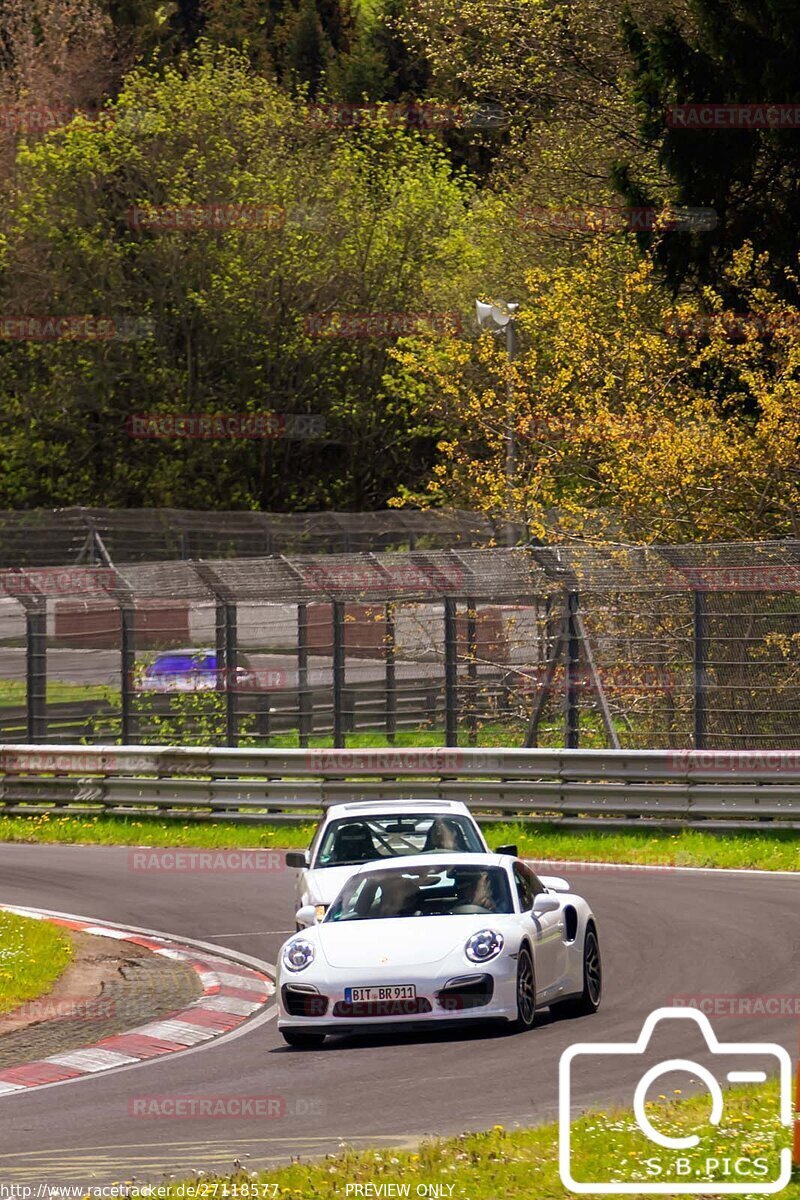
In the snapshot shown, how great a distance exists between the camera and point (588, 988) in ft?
43.4

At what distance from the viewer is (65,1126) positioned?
32.9 feet

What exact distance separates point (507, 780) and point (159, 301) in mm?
32188

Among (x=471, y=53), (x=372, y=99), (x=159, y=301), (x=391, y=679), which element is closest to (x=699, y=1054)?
(x=391, y=679)

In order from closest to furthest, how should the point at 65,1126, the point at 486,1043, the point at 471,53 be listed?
the point at 65,1126 → the point at 486,1043 → the point at 471,53

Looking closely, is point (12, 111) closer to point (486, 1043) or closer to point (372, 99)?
point (372, 99)

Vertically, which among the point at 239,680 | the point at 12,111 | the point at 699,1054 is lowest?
the point at 239,680

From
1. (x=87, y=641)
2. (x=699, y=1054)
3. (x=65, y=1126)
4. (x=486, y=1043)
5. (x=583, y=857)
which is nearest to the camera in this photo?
(x=65, y=1126)

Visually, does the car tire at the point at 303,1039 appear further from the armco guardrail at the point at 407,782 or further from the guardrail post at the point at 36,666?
the guardrail post at the point at 36,666

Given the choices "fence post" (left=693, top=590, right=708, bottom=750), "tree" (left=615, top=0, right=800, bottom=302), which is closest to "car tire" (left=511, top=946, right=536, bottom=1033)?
"fence post" (left=693, top=590, right=708, bottom=750)

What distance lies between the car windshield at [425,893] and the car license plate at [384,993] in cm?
81

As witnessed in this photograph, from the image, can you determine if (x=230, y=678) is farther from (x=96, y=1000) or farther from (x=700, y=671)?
(x=96, y=1000)

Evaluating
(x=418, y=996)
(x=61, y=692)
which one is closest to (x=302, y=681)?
(x=61, y=692)

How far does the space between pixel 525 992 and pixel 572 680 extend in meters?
12.3

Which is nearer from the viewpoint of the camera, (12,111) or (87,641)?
(87,641)
